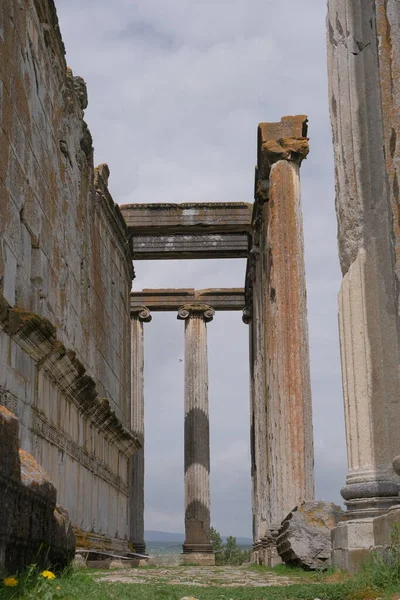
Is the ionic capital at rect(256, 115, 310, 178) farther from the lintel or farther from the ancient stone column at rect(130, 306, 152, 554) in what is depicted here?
the ancient stone column at rect(130, 306, 152, 554)

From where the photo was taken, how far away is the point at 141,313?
3084 centimetres

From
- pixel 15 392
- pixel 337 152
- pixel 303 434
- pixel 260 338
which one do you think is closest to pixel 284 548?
pixel 303 434

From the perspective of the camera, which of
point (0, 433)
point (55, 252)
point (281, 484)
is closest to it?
point (0, 433)

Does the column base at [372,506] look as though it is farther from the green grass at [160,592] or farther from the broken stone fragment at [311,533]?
the broken stone fragment at [311,533]

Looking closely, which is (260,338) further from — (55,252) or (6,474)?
(6,474)

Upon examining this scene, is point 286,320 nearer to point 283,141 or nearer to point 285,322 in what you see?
point 285,322

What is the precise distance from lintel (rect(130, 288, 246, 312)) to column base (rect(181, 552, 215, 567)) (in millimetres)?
8386

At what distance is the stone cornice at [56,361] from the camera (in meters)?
9.69

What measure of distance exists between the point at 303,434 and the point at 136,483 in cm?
1491

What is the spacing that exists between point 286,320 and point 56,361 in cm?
554

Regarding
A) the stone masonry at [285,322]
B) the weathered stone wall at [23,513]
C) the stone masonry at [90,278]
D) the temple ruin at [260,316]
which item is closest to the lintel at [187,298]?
the temple ruin at [260,316]

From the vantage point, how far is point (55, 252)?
43.6ft

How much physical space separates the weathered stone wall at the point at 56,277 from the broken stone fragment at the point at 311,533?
3.43 metres

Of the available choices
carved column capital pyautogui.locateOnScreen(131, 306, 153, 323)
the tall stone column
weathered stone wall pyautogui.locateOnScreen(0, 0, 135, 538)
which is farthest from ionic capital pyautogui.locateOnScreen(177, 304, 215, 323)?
weathered stone wall pyautogui.locateOnScreen(0, 0, 135, 538)
